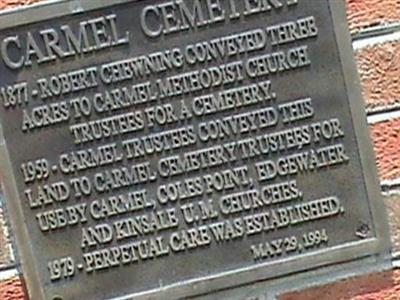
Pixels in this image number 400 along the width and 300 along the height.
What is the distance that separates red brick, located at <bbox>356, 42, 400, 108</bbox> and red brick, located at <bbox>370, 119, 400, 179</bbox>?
0.19ft

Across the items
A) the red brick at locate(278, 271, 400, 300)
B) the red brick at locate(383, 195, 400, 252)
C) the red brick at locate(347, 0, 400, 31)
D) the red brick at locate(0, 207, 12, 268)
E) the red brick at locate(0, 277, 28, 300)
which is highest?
the red brick at locate(347, 0, 400, 31)

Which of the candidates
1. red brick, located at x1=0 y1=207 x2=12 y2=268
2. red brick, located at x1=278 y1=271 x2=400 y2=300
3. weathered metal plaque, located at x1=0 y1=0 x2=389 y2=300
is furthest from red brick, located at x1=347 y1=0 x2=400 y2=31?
red brick, located at x1=0 y1=207 x2=12 y2=268

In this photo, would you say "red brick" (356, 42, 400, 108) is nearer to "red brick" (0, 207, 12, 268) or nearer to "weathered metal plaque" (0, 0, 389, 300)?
"weathered metal plaque" (0, 0, 389, 300)

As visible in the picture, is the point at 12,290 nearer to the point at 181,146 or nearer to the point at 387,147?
the point at 181,146

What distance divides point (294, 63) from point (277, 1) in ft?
0.51

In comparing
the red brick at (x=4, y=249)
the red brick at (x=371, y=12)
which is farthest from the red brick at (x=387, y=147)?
the red brick at (x=4, y=249)

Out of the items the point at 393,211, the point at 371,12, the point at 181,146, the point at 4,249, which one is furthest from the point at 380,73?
the point at 4,249

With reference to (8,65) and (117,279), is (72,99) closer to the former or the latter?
(8,65)

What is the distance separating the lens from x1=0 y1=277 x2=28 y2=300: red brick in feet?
8.38

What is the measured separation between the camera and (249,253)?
2.53 metres

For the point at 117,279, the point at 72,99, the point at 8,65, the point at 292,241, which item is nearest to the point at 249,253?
the point at 292,241

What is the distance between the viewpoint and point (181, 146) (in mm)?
2492

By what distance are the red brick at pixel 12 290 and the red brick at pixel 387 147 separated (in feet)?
3.11

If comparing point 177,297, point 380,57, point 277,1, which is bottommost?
point 177,297
